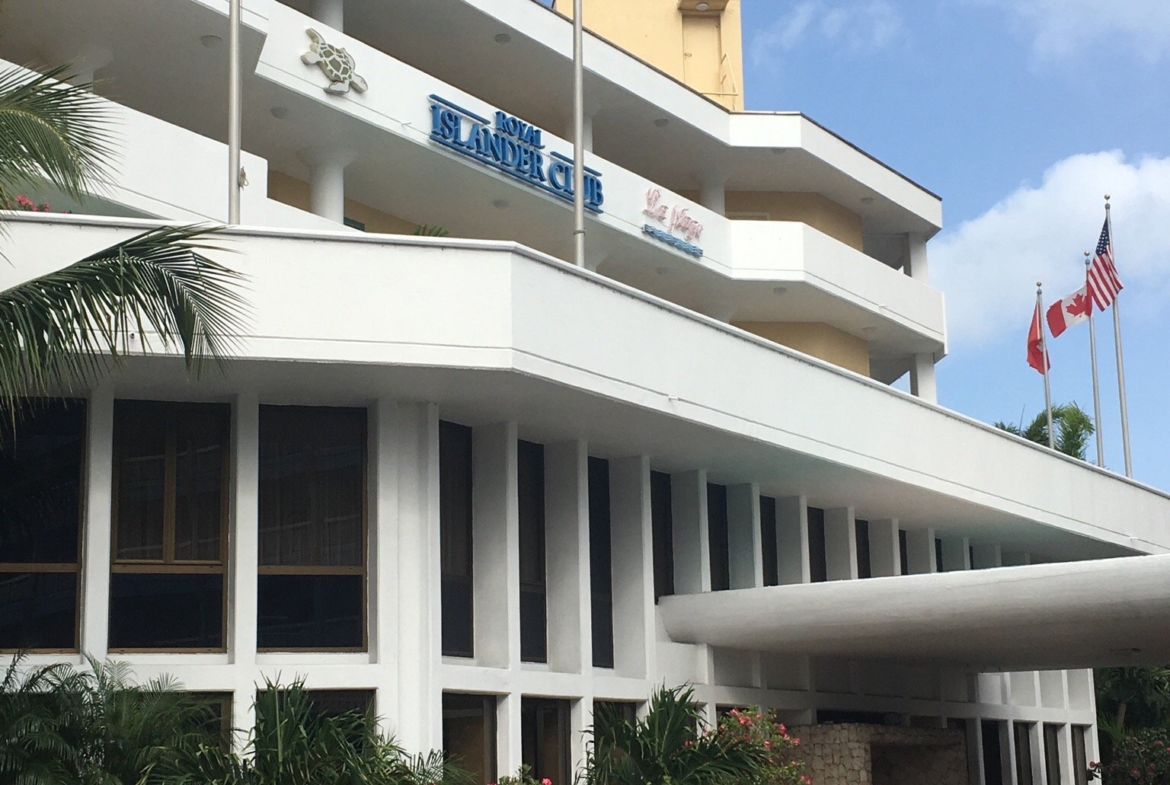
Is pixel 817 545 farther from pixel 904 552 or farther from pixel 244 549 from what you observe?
pixel 244 549

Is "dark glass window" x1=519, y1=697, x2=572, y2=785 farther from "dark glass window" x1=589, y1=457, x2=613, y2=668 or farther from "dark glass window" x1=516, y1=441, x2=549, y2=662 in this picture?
"dark glass window" x1=589, y1=457, x2=613, y2=668

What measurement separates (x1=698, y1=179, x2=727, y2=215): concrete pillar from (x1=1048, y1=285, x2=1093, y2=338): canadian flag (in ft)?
23.4

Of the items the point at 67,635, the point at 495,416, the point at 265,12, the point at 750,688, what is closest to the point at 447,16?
the point at 265,12

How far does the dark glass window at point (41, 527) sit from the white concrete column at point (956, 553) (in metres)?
17.2

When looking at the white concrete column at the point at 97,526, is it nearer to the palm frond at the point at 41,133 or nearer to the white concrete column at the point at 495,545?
the white concrete column at the point at 495,545

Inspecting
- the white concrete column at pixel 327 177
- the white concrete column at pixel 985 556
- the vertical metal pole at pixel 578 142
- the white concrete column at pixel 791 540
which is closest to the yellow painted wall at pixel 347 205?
the white concrete column at pixel 327 177

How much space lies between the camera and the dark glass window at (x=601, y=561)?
23.0 metres

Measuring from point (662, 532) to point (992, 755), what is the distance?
11126 millimetres

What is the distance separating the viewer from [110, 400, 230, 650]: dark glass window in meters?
18.8

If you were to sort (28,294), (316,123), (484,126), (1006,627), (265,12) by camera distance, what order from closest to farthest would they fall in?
1. (28,294)
2. (1006,627)
3. (265,12)
4. (316,123)
5. (484,126)

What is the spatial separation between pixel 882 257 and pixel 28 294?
103ft

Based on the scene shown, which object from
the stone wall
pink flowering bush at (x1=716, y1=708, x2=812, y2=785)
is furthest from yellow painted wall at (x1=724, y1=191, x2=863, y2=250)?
pink flowering bush at (x1=716, y1=708, x2=812, y2=785)

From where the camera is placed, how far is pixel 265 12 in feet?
80.0

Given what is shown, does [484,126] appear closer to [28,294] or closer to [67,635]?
[67,635]
